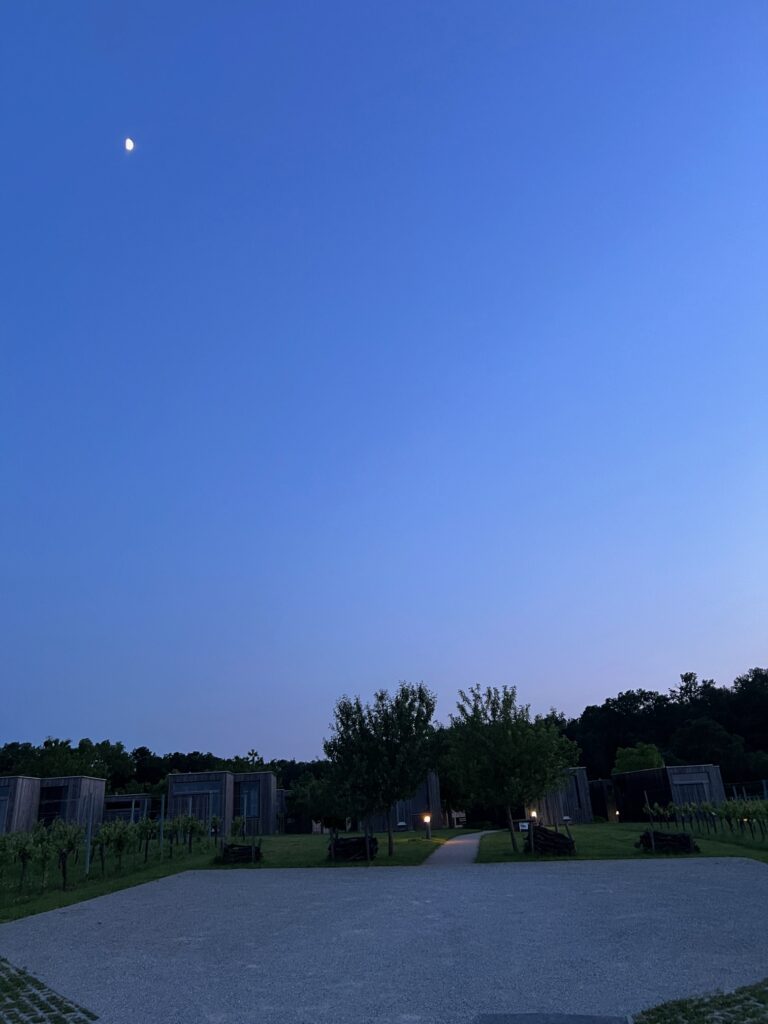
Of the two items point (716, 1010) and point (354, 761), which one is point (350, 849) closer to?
point (354, 761)

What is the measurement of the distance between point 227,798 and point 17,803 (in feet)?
41.9

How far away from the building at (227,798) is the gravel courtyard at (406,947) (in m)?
30.4

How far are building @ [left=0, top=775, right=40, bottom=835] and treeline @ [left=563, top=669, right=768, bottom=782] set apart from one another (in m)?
47.0

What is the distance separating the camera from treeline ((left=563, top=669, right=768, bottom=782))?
73.0 meters

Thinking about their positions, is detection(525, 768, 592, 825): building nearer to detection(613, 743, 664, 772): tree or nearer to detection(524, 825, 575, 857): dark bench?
detection(613, 743, 664, 772): tree

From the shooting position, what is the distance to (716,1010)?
24.2 ft

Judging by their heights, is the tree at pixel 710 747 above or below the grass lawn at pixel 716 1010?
above

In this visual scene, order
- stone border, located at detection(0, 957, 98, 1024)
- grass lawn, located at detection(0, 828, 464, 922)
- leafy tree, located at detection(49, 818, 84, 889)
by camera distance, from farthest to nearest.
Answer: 1. leafy tree, located at detection(49, 818, 84, 889)
2. grass lawn, located at detection(0, 828, 464, 922)
3. stone border, located at detection(0, 957, 98, 1024)

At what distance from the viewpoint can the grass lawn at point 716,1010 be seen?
Answer: 23.2 ft

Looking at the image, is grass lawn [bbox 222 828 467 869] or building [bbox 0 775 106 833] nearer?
grass lawn [bbox 222 828 467 869]

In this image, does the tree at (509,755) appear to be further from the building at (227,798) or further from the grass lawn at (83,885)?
the building at (227,798)

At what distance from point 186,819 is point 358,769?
11.6 metres

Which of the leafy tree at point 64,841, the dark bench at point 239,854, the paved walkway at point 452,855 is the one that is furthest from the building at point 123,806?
the leafy tree at point 64,841

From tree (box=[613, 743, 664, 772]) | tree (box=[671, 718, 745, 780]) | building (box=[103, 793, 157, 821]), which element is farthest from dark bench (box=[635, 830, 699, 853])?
tree (box=[671, 718, 745, 780])
